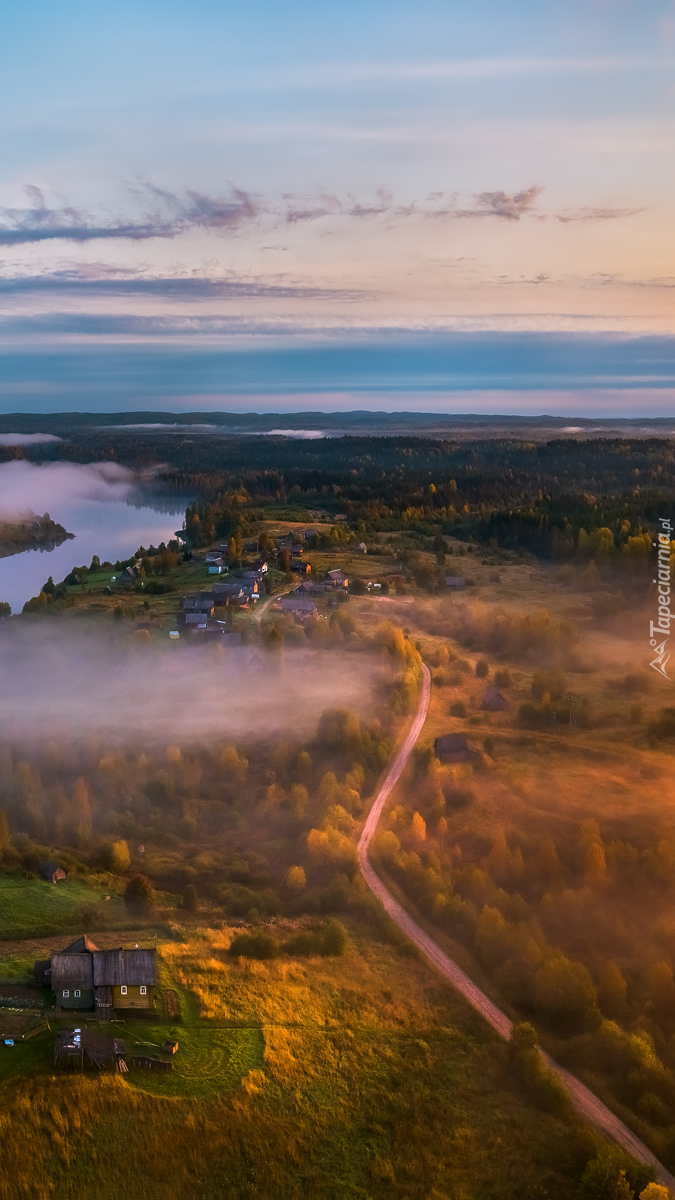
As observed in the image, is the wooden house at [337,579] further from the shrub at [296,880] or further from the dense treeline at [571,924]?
the shrub at [296,880]

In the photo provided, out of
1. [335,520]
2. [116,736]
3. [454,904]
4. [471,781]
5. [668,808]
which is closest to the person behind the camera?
[454,904]

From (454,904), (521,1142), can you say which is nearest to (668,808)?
(454,904)

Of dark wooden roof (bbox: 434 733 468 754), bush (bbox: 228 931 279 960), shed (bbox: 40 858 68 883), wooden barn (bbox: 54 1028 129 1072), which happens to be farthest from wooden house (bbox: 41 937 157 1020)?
dark wooden roof (bbox: 434 733 468 754)

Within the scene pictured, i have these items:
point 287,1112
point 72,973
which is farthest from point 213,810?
point 287,1112

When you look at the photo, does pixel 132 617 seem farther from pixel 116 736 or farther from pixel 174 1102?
pixel 174 1102

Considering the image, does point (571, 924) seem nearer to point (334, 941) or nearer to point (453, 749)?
point (334, 941)

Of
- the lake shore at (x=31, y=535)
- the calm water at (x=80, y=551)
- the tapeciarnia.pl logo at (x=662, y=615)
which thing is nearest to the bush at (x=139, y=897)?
the tapeciarnia.pl logo at (x=662, y=615)
